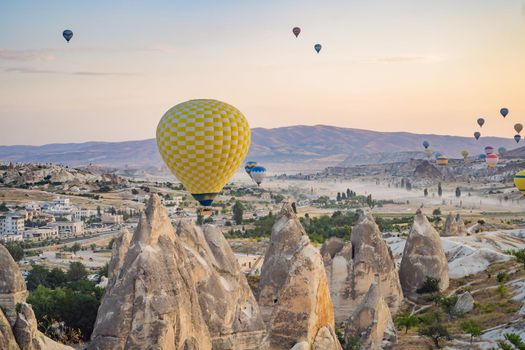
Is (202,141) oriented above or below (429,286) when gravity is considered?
above

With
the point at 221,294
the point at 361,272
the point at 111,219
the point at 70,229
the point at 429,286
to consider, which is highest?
the point at 221,294

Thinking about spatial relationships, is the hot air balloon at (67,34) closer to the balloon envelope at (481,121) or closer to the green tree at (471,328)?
the green tree at (471,328)

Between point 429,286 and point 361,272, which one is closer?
point 361,272

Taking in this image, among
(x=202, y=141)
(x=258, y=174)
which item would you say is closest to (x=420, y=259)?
(x=202, y=141)

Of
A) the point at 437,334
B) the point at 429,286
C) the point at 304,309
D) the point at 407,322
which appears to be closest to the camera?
the point at 304,309

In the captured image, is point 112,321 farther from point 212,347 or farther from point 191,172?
point 191,172

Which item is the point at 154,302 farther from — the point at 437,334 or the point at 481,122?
the point at 481,122

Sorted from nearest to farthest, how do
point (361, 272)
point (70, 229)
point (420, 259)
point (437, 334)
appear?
point (437, 334), point (361, 272), point (420, 259), point (70, 229)

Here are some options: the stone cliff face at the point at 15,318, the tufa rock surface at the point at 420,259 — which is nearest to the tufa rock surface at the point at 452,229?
the tufa rock surface at the point at 420,259
